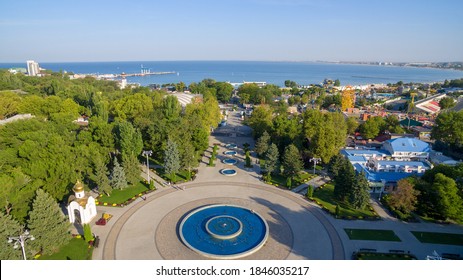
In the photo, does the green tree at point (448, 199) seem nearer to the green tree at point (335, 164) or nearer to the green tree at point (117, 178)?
the green tree at point (335, 164)

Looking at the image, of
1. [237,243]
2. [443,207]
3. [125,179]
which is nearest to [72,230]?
[125,179]

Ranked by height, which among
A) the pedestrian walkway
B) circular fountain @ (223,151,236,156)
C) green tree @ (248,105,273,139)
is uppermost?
green tree @ (248,105,273,139)

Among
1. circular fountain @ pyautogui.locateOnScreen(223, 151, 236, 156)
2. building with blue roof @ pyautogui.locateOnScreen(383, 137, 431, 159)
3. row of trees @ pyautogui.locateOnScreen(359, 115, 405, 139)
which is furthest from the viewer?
row of trees @ pyautogui.locateOnScreen(359, 115, 405, 139)

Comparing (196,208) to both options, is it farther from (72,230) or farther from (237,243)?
(72,230)

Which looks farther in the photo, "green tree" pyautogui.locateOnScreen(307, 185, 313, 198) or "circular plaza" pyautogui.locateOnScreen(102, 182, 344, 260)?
"green tree" pyautogui.locateOnScreen(307, 185, 313, 198)

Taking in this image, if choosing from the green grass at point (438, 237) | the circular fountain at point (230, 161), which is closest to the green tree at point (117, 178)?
the circular fountain at point (230, 161)

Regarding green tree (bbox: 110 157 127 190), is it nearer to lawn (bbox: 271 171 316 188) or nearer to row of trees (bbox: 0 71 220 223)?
row of trees (bbox: 0 71 220 223)

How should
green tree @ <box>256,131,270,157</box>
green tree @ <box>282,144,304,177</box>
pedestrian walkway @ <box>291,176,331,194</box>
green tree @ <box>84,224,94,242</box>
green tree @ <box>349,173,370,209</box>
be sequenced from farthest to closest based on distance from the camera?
green tree @ <box>256,131,270,157</box>
green tree @ <box>282,144,304,177</box>
pedestrian walkway @ <box>291,176,331,194</box>
green tree @ <box>349,173,370,209</box>
green tree @ <box>84,224,94,242</box>

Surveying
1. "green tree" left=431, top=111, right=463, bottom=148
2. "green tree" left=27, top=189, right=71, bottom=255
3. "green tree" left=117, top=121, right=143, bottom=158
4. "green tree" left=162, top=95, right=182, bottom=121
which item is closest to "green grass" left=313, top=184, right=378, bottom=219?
"green tree" left=117, top=121, right=143, bottom=158
